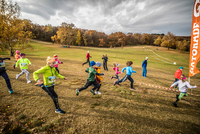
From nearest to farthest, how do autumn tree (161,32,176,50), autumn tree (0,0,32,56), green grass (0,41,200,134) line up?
green grass (0,41,200,134) < autumn tree (0,0,32,56) < autumn tree (161,32,176,50)

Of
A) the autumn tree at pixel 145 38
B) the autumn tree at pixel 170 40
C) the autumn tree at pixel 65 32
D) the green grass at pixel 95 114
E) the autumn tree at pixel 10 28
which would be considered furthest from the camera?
the autumn tree at pixel 145 38

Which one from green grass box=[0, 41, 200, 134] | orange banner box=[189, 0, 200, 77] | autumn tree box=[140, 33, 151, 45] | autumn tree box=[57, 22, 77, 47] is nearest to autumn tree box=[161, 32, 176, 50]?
autumn tree box=[140, 33, 151, 45]

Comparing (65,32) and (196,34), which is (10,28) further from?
(65,32)

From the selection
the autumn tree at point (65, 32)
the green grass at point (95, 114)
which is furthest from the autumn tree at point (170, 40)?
the green grass at point (95, 114)

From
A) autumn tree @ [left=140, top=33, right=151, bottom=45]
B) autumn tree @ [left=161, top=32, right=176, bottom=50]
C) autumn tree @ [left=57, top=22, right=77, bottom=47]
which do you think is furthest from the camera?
autumn tree @ [left=140, top=33, right=151, bottom=45]

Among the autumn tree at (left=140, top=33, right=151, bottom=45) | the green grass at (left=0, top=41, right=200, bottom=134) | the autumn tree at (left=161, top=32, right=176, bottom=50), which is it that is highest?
the autumn tree at (left=140, top=33, right=151, bottom=45)

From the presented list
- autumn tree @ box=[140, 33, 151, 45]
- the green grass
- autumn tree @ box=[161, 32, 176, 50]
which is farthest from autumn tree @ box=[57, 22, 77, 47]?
autumn tree @ box=[140, 33, 151, 45]

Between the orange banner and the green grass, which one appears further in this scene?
the orange banner

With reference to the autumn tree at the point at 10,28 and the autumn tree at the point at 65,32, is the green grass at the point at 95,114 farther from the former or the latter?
the autumn tree at the point at 65,32

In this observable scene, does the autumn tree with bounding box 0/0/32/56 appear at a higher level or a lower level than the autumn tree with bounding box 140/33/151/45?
lower

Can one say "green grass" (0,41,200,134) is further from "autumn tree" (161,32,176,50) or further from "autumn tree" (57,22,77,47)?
"autumn tree" (161,32,176,50)

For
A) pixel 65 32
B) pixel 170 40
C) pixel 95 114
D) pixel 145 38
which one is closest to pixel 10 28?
pixel 95 114

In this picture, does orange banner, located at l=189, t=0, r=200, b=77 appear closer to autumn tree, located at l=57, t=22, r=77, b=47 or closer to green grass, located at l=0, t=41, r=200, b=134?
green grass, located at l=0, t=41, r=200, b=134

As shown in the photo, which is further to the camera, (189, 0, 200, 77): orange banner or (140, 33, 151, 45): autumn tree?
(140, 33, 151, 45): autumn tree
